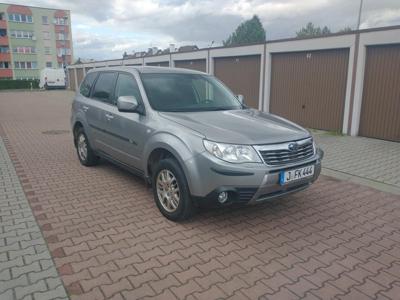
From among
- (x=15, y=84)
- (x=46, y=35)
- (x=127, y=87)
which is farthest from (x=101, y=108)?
(x=46, y=35)

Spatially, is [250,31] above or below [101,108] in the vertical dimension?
above

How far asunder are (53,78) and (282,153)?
140ft

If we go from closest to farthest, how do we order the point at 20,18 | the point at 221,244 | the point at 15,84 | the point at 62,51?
the point at 221,244 → the point at 15,84 → the point at 20,18 → the point at 62,51

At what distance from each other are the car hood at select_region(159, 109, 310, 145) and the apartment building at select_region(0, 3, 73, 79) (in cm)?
6346

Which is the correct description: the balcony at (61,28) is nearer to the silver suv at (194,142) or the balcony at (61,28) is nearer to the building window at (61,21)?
the building window at (61,21)

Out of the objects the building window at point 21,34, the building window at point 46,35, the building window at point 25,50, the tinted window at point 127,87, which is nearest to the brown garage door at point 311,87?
the tinted window at point 127,87

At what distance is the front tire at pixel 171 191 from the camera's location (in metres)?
3.82

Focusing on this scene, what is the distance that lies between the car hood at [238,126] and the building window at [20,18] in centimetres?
7269

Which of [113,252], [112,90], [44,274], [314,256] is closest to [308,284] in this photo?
[314,256]

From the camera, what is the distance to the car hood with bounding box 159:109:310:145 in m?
3.66

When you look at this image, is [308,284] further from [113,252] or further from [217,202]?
[113,252]

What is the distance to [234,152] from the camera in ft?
11.7

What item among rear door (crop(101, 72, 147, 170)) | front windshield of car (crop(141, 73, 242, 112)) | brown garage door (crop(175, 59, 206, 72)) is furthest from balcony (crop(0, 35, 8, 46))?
front windshield of car (crop(141, 73, 242, 112))

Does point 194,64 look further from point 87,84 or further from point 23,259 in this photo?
point 23,259
